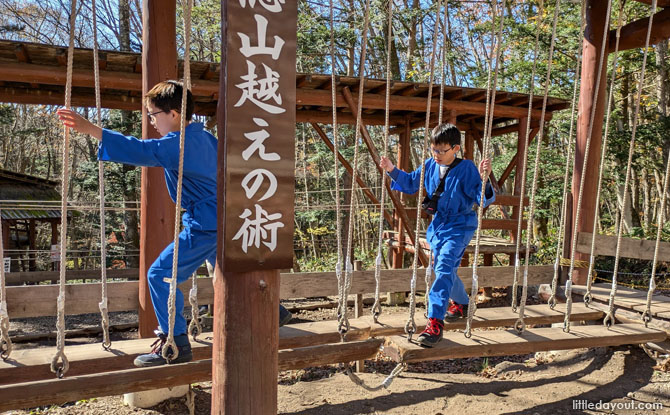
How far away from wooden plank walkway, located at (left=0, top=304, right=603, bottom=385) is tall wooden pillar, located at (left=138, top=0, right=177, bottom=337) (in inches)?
52.4

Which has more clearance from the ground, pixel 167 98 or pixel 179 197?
pixel 167 98

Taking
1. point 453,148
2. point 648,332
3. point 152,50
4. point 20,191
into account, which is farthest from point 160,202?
point 20,191

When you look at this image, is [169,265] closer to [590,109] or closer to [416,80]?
[590,109]

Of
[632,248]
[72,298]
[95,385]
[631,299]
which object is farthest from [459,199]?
[72,298]

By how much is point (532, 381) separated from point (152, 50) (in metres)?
4.75

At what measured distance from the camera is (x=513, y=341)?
316cm

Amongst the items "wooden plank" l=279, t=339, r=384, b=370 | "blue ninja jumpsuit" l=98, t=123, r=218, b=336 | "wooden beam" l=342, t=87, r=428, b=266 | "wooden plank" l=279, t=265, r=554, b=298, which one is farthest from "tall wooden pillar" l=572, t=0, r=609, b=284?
"blue ninja jumpsuit" l=98, t=123, r=218, b=336

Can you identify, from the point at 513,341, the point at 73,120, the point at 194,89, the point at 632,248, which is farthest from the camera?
the point at 194,89

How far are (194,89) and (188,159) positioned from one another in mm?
4612

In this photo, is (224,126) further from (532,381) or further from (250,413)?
(532,381)

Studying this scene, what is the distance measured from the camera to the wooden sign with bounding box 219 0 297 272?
182 centimetres

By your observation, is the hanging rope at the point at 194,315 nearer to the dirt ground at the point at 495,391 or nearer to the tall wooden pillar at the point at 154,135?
the tall wooden pillar at the point at 154,135

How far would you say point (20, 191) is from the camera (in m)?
13.6

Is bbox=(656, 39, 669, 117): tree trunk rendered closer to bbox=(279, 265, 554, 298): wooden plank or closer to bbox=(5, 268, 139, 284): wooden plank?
bbox=(279, 265, 554, 298): wooden plank
